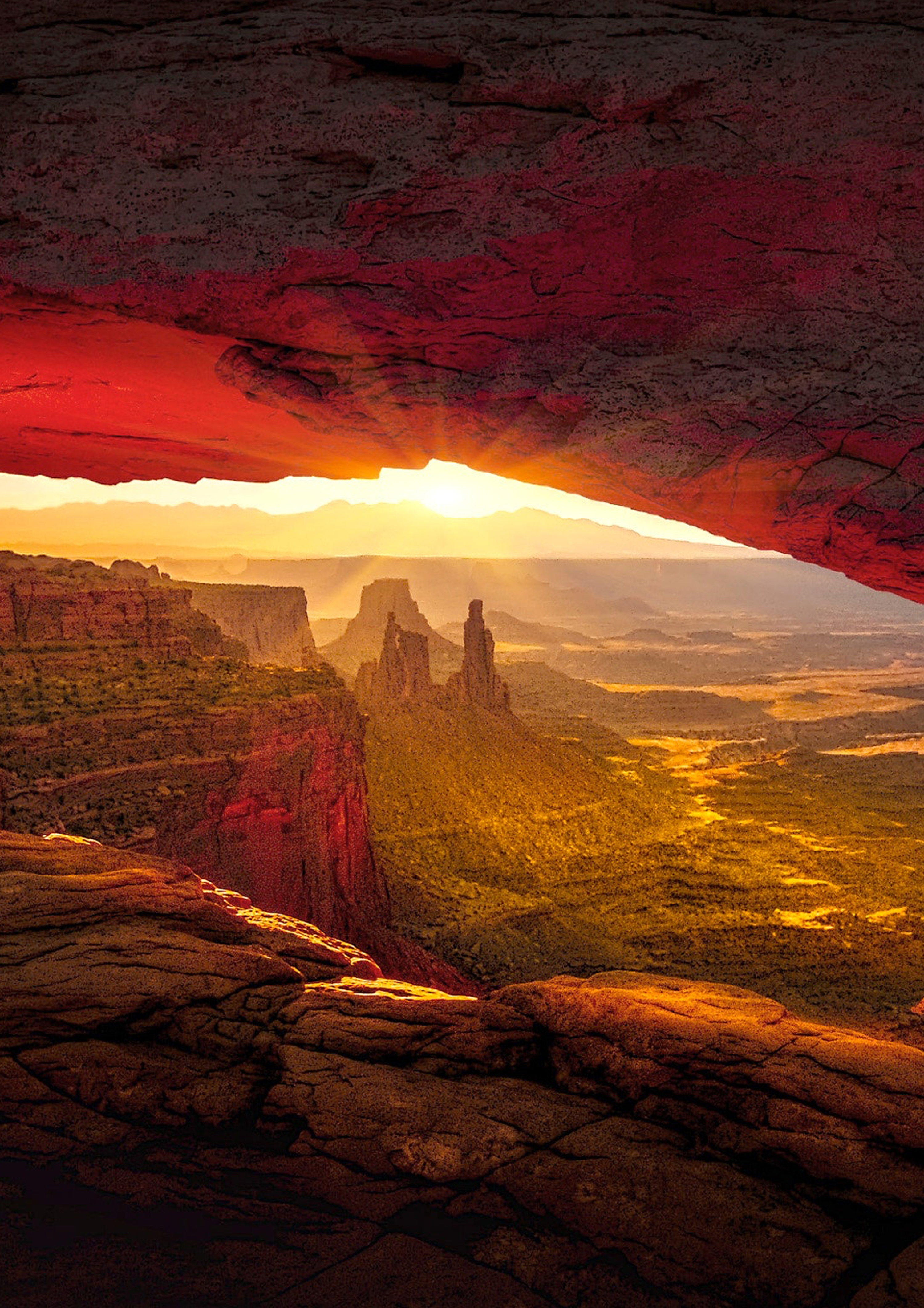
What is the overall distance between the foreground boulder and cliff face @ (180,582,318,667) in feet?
146

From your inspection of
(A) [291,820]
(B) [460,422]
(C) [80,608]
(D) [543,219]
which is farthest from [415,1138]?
(C) [80,608]

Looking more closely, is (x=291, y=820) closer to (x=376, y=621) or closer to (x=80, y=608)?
(x=80, y=608)

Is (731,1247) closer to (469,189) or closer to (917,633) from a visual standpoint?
(469,189)

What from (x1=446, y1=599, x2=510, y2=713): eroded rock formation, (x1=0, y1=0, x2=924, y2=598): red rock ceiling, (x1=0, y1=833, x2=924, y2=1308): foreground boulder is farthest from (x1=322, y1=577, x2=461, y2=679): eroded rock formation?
(x1=0, y1=833, x2=924, y2=1308): foreground boulder

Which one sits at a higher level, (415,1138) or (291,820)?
(415,1138)

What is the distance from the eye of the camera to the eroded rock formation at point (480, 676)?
134 feet

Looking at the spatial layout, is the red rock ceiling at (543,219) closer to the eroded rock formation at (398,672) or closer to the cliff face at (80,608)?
the cliff face at (80,608)

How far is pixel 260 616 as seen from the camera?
2040 inches

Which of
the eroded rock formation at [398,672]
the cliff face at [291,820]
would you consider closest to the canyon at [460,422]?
the cliff face at [291,820]

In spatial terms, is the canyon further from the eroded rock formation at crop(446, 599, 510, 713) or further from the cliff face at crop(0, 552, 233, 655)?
the eroded rock formation at crop(446, 599, 510, 713)

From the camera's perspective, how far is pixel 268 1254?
13.1ft

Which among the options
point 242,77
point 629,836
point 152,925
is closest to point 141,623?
point 152,925

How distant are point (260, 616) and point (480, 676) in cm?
1761

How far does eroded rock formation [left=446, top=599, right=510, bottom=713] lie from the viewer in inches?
1607
